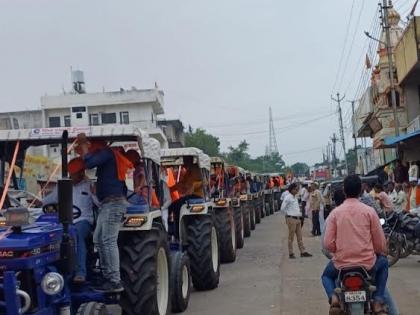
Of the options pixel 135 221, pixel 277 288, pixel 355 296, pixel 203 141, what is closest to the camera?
pixel 355 296

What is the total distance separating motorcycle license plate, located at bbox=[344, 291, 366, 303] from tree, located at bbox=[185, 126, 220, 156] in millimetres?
69281

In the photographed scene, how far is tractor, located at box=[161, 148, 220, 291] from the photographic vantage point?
36.1ft

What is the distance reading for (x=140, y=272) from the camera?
7418 millimetres

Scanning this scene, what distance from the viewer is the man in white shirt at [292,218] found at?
1570cm

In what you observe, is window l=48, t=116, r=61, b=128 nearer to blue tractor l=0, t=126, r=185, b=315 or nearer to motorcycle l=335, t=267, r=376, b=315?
blue tractor l=0, t=126, r=185, b=315

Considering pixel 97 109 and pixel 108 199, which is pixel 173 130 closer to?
pixel 97 109

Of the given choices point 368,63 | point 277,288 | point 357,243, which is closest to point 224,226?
point 277,288

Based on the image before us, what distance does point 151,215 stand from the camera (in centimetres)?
780

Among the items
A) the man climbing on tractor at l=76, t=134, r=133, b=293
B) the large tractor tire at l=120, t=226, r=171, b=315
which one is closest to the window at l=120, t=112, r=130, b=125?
the large tractor tire at l=120, t=226, r=171, b=315

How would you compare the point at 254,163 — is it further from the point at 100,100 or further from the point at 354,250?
the point at 354,250

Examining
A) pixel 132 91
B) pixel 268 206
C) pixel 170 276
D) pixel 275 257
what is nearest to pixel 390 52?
pixel 268 206

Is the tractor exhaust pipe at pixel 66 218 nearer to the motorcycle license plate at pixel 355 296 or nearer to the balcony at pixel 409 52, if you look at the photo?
the motorcycle license plate at pixel 355 296

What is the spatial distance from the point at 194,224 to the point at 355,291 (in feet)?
18.1

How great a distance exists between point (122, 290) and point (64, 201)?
6.18 feet
